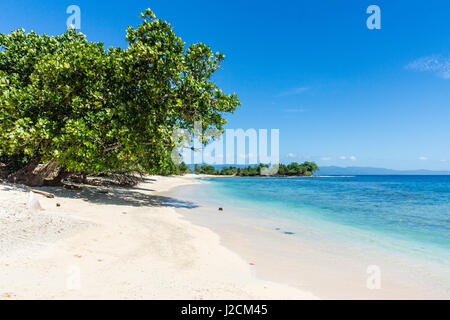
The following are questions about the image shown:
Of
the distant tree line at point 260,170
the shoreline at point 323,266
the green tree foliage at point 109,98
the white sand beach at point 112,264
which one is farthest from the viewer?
the distant tree line at point 260,170

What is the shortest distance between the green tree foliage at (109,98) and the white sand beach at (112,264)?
5422 mm

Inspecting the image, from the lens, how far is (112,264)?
211 inches

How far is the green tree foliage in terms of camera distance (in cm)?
1284

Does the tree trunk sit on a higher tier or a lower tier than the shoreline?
higher

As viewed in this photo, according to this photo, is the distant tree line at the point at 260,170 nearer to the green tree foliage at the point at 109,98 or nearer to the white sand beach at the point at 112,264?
the green tree foliage at the point at 109,98

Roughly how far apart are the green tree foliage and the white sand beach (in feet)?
17.8

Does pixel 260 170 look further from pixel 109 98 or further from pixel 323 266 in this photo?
pixel 323 266

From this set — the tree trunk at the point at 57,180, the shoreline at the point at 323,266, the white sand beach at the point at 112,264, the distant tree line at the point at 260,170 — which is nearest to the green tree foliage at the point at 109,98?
the tree trunk at the point at 57,180

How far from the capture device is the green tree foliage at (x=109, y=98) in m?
12.8

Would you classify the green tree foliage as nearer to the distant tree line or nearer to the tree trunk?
the tree trunk

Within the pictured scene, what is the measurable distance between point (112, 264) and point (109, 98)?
36.8 feet

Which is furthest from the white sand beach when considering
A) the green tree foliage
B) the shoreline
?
the green tree foliage

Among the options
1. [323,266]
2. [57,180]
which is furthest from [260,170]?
[323,266]
